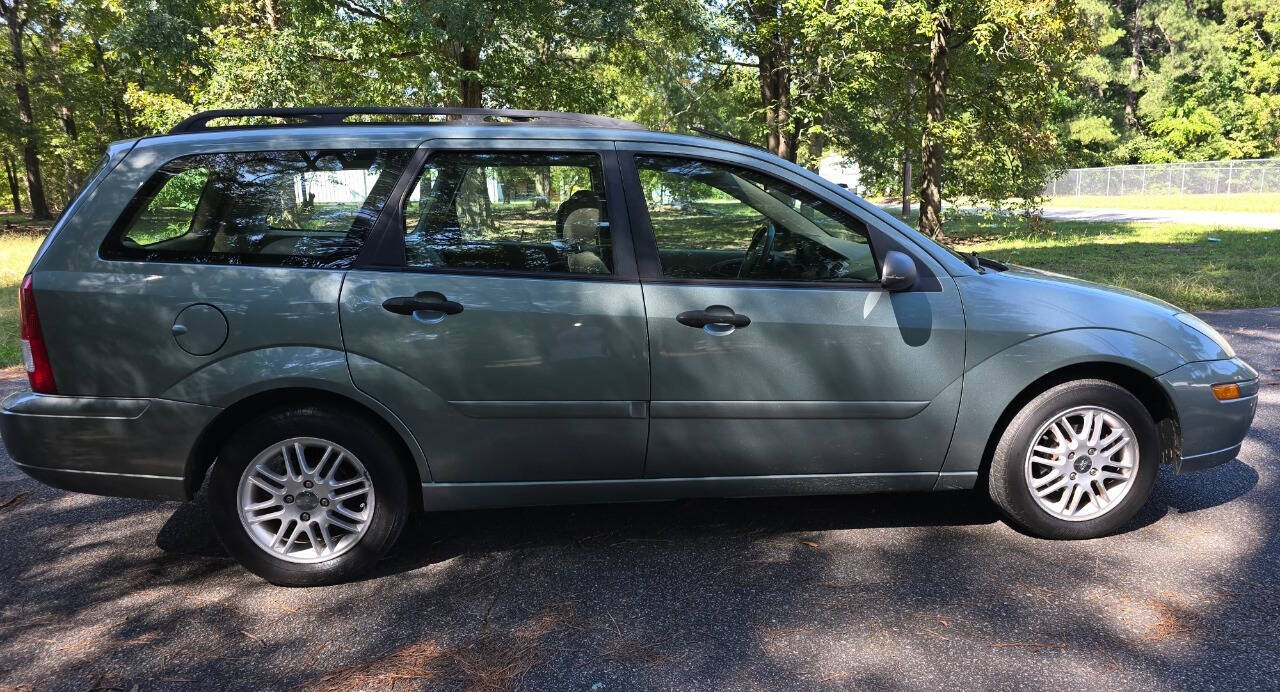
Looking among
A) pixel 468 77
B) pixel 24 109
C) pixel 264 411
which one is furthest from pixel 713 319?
pixel 24 109

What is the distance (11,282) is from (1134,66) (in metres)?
54.0

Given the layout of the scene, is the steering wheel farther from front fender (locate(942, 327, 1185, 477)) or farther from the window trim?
front fender (locate(942, 327, 1185, 477))

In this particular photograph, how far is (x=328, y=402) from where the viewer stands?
10.2 feet

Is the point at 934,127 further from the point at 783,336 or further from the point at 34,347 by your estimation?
the point at 34,347

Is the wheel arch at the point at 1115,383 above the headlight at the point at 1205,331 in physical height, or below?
below

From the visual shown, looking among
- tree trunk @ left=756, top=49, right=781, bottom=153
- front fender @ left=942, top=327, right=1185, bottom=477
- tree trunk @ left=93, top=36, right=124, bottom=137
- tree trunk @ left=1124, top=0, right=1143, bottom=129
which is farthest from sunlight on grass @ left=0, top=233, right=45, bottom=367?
tree trunk @ left=1124, top=0, right=1143, bottom=129

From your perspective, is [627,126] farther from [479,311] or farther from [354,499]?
[354,499]

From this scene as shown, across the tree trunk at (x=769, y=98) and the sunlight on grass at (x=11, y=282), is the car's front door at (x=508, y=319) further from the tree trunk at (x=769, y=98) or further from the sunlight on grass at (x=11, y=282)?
the tree trunk at (x=769, y=98)

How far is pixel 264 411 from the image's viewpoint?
10.2 ft

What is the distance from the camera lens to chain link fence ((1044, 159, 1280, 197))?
1344 inches

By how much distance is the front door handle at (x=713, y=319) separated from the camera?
10.2ft

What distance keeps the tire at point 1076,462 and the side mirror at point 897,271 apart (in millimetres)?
764

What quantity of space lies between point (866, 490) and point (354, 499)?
2.03 m

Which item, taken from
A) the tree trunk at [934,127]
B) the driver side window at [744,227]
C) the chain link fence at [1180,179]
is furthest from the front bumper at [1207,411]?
the chain link fence at [1180,179]
